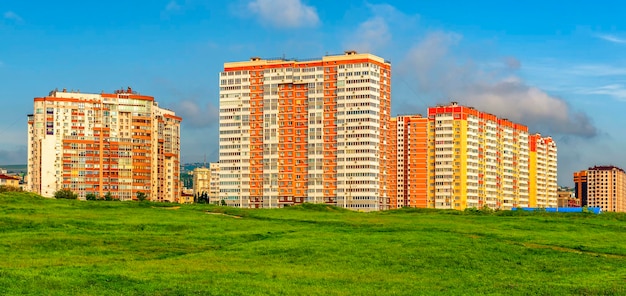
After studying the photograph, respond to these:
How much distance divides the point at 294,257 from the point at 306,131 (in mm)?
109454

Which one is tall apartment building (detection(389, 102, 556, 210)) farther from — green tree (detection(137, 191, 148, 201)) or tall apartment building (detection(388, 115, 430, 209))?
green tree (detection(137, 191, 148, 201))

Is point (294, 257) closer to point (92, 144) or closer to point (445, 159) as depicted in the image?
point (92, 144)

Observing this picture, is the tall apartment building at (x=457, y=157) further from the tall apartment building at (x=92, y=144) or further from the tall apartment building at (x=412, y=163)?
the tall apartment building at (x=92, y=144)

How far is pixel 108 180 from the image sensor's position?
530 feet

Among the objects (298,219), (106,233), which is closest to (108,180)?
(298,219)

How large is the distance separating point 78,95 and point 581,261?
142 m

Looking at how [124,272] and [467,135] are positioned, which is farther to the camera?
[467,135]

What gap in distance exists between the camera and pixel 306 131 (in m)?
147

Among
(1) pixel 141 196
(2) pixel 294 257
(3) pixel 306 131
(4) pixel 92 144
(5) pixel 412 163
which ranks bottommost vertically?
(1) pixel 141 196

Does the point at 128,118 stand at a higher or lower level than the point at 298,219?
higher

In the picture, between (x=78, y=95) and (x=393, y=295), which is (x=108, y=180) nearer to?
(x=78, y=95)

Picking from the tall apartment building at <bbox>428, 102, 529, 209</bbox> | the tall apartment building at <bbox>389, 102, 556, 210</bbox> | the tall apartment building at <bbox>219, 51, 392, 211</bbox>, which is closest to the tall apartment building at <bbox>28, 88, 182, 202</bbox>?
the tall apartment building at <bbox>219, 51, 392, 211</bbox>

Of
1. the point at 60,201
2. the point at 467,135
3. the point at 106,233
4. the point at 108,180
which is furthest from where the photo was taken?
the point at 467,135

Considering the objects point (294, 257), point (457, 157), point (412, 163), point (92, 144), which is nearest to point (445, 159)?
point (457, 157)
